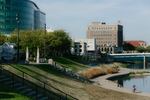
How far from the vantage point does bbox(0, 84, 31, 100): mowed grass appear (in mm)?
37375

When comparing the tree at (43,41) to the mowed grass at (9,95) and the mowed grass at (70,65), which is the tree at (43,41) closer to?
the mowed grass at (70,65)

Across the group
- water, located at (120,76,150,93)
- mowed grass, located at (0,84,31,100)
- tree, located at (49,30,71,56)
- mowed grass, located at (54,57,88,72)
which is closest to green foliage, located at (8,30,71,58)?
tree, located at (49,30,71,56)

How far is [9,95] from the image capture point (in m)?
38.8

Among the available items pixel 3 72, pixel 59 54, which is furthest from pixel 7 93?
pixel 59 54

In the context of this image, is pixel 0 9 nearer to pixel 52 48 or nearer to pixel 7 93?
pixel 52 48

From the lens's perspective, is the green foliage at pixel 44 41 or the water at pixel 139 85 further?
the green foliage at pixel 44 41

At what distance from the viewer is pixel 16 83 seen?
4597 cm

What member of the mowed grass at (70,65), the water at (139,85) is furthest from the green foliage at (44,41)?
the water at (139,85)

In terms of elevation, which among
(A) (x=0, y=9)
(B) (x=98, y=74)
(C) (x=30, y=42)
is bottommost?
(B) (x=98, y=74)

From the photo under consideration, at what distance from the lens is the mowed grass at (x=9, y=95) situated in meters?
37.4

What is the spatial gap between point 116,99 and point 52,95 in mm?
14311

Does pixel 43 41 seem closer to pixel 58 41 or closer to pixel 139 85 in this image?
pixel 58 41

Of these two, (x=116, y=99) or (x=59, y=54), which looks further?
(x=59, y=54)

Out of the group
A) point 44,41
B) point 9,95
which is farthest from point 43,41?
point 9,95
